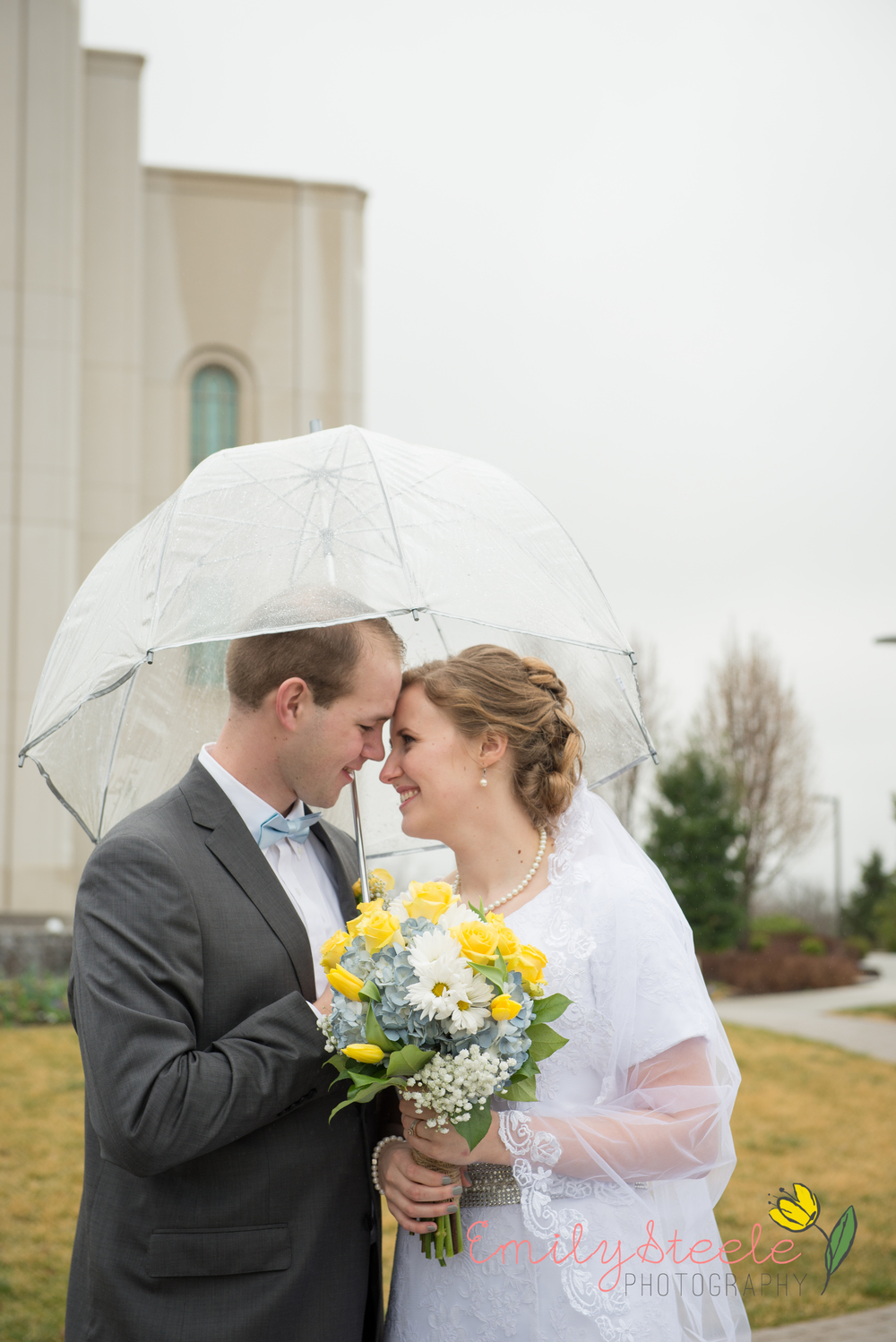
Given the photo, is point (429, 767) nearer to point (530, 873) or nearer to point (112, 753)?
point (530, 873)

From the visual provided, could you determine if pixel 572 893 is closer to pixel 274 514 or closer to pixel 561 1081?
pixel 561 1081

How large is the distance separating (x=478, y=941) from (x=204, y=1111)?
72cm

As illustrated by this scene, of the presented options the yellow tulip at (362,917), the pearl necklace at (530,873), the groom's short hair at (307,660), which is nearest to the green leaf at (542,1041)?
the yellow tulip at (362,917)

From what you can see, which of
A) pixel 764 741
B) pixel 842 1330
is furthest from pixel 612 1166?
pixel 764 741

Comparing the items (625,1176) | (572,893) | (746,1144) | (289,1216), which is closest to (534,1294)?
(625,1176)

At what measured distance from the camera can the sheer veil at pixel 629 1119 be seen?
9.24ft

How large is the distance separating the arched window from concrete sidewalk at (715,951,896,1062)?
13.3 m

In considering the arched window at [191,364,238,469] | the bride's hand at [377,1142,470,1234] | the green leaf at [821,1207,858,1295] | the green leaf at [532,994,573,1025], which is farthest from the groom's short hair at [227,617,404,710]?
the arched window at [191,364,238,469]

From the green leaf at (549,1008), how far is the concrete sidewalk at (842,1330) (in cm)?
499

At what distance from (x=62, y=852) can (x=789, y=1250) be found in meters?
13.0

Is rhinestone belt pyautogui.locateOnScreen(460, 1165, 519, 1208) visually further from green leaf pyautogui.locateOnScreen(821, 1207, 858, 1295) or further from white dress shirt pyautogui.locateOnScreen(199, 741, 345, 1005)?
green leaf pyautogui.locateOnScreen(821, 1207, 858, 1295)

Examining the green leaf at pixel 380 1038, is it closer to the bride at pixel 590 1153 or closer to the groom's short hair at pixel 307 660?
the bride at pixel 590 1153

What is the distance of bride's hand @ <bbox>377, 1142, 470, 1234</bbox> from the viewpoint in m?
2.73

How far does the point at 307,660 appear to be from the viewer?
2994 mm
